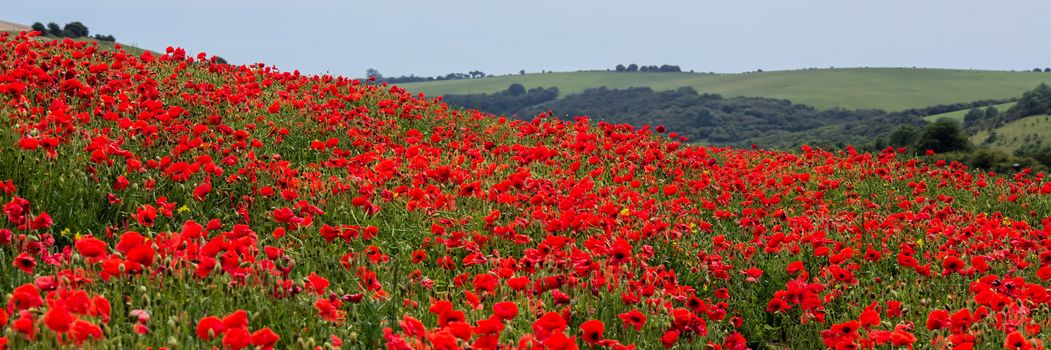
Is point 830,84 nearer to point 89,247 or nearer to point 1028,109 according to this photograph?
point 1028,109

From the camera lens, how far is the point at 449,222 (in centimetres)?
632

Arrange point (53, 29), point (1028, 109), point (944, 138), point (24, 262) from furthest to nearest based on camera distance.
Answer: point (1028, 109), point (53, 29), point (944, 138), point (24, 262)

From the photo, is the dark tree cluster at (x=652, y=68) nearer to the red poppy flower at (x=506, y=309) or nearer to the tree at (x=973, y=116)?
the tree at (x=973, y=116)

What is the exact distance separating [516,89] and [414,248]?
427 ft

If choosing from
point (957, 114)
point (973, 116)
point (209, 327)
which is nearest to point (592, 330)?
point (209, 327)

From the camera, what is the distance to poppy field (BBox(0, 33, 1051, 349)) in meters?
3.86

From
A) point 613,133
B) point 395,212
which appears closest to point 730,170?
point 613,133

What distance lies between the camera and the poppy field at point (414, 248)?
3.86m

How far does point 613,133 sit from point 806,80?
142671mm

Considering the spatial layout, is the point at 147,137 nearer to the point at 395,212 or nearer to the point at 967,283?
the point at 395,212

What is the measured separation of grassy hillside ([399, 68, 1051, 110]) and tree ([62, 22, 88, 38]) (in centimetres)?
6546

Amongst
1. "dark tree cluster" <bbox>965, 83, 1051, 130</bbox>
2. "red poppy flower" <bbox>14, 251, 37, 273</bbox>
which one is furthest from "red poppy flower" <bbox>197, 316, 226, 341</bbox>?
"dark tree cluster" <bbox>965, 83, 1051, 130</bbox>

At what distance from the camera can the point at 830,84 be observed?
140m

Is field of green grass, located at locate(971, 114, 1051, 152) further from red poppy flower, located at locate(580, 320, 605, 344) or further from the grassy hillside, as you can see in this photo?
red poppy flower, located at locate(580, 320, 605, 344)
